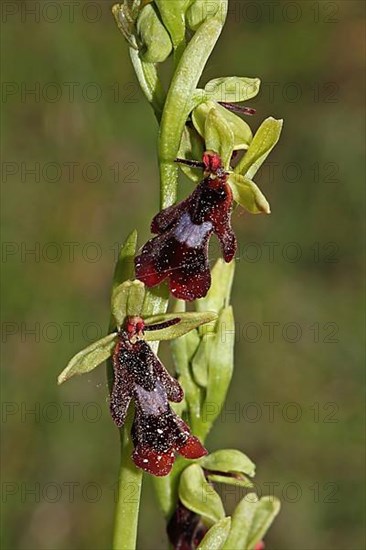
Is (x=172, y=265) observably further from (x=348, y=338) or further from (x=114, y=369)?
(x=348, y=338)

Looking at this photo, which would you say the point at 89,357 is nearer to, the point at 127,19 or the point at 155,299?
the point at 155,299

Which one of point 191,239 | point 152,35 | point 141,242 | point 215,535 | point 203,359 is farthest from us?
point 141,242

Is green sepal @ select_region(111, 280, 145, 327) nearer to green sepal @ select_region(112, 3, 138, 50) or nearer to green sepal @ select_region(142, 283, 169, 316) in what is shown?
green sepal @ select_region(142, 283, 169, 316)

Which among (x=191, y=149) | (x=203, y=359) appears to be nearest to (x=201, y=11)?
(x=191, y=149)

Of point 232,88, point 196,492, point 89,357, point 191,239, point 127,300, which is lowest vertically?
point 196,492

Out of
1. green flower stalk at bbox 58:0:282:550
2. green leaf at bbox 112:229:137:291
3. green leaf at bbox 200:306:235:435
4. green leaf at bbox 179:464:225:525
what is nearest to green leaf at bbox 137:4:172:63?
green flower stalk at bbox 58:0:282:550
